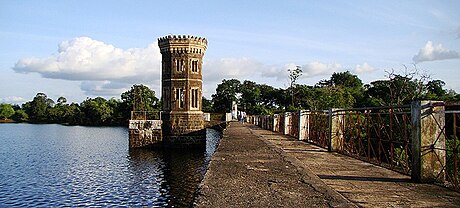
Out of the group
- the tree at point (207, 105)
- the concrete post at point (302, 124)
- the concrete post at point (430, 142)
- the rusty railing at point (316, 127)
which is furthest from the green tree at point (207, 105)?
the concrete post at point (430, 142)

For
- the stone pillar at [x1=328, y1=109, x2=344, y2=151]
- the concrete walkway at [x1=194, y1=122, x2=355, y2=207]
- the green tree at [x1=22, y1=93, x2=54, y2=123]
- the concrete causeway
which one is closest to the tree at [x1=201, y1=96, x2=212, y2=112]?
the green tree at [x1=22, y1=93, x2=54, y2=123]

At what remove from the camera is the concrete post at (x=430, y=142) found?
223 inches

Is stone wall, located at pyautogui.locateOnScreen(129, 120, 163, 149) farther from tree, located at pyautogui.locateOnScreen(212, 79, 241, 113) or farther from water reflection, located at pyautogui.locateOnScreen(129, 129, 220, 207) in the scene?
tree, located at pyautogui.locateOnScreen(212, 79, 241, 113)

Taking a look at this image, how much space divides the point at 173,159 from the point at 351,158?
19979mm

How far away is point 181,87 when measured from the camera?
34.8 meters

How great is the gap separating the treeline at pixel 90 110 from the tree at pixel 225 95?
1266 centimetres

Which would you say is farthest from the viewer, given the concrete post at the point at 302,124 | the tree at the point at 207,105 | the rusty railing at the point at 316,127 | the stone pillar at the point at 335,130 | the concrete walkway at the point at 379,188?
the tree at the point at 207,105

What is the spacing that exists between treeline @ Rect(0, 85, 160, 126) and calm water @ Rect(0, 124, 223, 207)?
42.9 m

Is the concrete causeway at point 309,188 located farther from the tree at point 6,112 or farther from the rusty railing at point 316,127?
the tree at point 6,112

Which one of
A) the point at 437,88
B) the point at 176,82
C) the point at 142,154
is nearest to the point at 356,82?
the point at 437,88

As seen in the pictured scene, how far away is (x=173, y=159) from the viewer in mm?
27859

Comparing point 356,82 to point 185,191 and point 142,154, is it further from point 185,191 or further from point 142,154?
point 185,191

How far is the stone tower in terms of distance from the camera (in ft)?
113

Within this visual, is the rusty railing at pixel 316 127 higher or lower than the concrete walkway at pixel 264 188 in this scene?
higher
